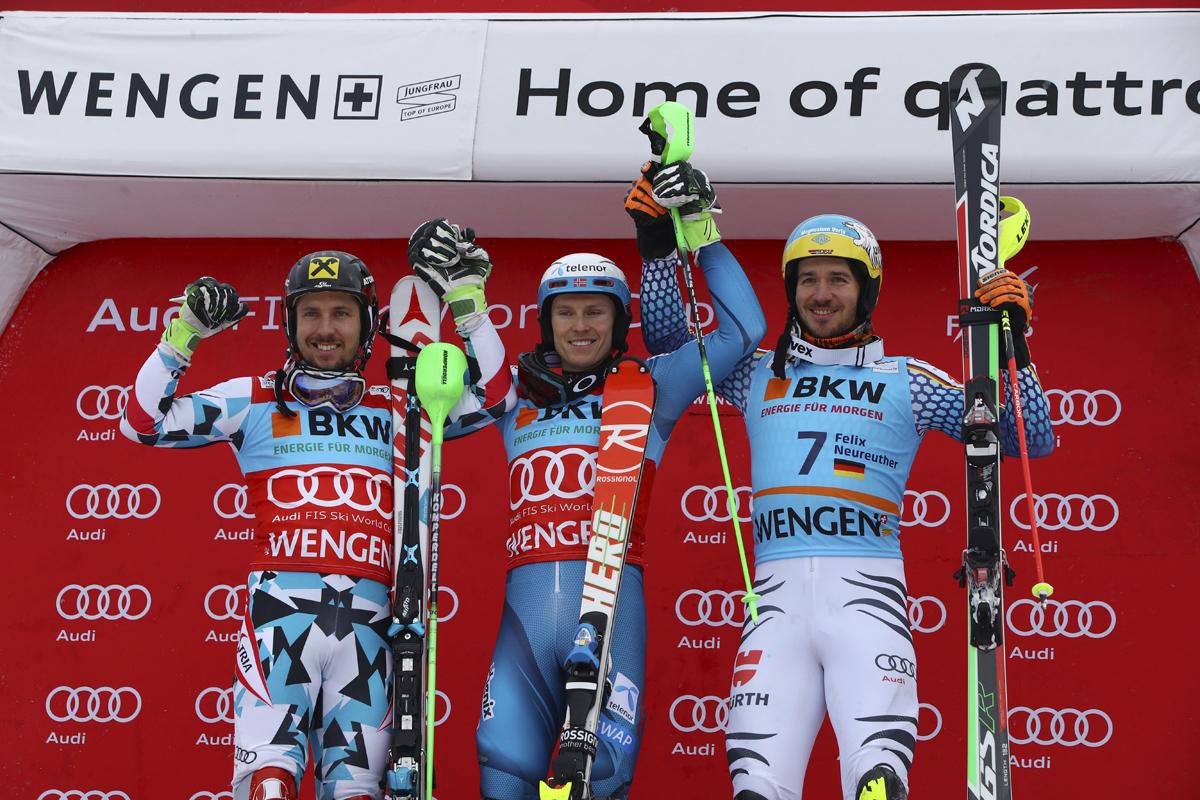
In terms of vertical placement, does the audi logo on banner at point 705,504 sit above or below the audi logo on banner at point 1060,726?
above

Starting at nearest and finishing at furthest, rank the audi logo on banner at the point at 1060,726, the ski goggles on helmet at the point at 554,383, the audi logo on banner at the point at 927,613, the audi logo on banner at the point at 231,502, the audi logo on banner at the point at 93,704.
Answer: the ski goggles on helmet at the point at 554,383, the audi logo on banner at the point at 1060,726, the audi logo on banner at the point at 927,613, the audi logo on banner at the point at 93,704, the audi logo on banner at the point at 231,502

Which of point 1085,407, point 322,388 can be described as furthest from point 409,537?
point 1085,407

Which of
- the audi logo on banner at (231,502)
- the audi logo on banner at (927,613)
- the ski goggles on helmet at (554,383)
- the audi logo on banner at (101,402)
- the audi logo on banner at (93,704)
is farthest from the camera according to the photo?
the audi logo on banner at (101,402)

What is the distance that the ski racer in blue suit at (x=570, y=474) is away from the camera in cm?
415

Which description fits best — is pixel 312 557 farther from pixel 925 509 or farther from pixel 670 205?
pixel 925 509

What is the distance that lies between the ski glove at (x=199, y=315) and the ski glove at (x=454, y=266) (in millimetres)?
608

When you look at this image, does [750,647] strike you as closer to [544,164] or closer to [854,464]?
[854,464]

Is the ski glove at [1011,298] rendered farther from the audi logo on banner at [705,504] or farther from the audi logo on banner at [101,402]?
the audi logo on banner at [101,402]

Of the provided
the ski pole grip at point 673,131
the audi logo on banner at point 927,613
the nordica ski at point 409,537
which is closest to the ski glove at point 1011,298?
the ski pole grip at point 673,131

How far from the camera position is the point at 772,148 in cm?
539

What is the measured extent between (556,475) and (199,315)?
1234 millimetres

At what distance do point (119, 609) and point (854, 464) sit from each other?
327 cm

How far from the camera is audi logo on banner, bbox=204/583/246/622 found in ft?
19.0

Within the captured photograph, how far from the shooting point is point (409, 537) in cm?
430
